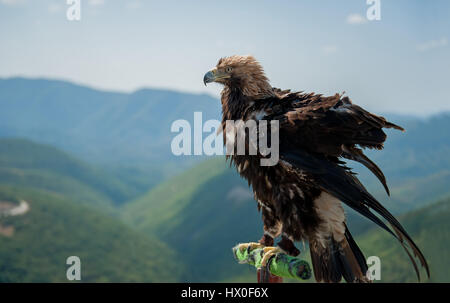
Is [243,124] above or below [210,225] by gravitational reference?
below

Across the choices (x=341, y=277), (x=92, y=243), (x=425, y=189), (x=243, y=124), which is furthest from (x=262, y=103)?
(x=425, y=189)

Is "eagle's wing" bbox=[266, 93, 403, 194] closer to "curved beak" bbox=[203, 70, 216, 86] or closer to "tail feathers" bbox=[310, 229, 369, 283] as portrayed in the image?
"tail feathers" bbox=[310, 229, 369, 283]

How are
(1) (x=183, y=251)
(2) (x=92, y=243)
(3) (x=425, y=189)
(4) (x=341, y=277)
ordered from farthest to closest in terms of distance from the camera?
(3) (x=425, y=189)
(1) (x=183, y=251)
(2) (x=92, y=243)
(4) (x=341, y=277)

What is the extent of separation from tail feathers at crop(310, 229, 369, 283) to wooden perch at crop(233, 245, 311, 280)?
1.54ft

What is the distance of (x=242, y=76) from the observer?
22.8 ft

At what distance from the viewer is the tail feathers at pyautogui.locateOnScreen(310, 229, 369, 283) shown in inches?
248

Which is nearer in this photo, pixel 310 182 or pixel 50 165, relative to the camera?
pixel 310 182

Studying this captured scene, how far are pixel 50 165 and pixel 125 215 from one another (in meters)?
36.1

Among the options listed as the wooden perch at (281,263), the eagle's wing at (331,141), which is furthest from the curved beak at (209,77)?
the wooden perch at (281,263)

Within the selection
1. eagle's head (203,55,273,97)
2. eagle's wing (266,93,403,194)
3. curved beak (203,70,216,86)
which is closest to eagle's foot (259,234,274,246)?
eagle's wing (266,93,403,194)

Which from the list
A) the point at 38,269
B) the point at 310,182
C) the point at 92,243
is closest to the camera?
the point at 310,182

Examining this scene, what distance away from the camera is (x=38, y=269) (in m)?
98.4

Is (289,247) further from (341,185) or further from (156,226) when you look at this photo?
(156,226)
